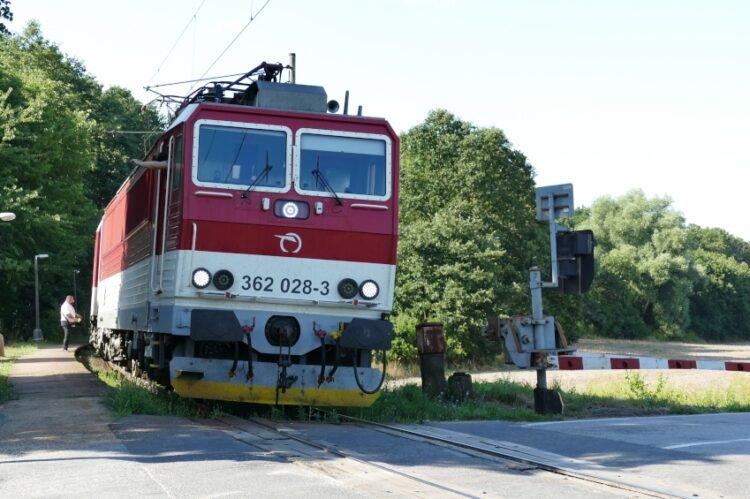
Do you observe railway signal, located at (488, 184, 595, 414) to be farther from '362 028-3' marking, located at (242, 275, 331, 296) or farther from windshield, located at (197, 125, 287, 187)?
windshield, located at (197, 125, 287, 187)

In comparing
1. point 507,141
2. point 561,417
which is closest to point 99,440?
point 561,417

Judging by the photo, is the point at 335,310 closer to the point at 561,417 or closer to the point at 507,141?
the point at 561,417

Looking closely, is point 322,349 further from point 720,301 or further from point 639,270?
point 720,301

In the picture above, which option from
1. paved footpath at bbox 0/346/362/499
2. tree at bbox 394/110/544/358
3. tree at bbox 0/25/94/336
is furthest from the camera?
tree at bbox 0/25/94/336

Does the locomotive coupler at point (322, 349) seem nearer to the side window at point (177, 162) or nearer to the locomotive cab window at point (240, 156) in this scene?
the locomotive cab window at point (240, 156)

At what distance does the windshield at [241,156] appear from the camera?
12086 millimetres

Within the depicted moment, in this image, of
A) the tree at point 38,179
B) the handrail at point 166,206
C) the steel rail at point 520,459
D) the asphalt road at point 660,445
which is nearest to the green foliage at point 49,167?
the tree at point 38,179

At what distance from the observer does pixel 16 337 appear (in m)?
50.0

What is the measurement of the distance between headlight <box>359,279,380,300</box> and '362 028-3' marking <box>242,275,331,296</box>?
0.41m

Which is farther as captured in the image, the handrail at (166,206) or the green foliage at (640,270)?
the green foliage at (640,270)

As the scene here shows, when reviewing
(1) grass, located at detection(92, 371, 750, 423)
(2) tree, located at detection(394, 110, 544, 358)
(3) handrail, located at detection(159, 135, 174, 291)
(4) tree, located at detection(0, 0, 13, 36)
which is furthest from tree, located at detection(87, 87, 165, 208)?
(3) handrail, located at detection(159, 135, 174, 291)

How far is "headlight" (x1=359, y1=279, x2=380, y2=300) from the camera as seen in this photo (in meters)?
12.3

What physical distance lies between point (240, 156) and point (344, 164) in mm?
1277

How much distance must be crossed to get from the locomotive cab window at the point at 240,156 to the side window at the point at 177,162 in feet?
0.78
